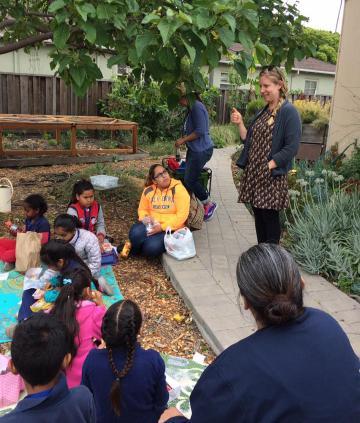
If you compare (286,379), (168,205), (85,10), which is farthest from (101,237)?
(286,379)

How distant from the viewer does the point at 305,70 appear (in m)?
23.5

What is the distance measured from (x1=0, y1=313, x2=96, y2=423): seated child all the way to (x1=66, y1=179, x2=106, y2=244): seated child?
298cm

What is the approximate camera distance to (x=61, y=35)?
309 cm

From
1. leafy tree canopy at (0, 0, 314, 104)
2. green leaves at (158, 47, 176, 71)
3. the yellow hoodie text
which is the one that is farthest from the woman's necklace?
the yellow hoodie text

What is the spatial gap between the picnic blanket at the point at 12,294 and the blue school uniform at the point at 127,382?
4.98 ft

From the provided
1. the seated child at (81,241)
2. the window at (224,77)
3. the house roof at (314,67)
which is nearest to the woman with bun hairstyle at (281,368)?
the seated child at (81,241)

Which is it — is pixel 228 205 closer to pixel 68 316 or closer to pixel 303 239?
pixel 303 239

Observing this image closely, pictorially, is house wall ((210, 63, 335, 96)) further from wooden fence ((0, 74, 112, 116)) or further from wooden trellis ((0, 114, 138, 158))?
wooden trellis ((0, 114, 138, 158))

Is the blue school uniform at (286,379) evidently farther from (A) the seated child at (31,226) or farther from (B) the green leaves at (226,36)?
(A) the seated child at (31,226)

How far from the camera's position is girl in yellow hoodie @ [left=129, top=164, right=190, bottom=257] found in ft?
16.1

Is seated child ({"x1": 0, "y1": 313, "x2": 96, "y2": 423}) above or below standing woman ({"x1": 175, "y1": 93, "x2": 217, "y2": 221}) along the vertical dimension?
below

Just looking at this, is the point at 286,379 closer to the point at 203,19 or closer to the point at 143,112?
the point at 203,19

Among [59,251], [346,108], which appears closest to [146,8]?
[59,251]

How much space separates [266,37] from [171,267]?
9.07 ft
